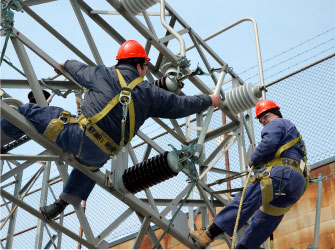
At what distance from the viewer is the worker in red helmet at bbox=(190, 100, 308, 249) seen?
7578mm

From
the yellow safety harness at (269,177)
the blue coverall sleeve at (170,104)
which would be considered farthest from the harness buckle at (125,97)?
the yellow safety harness at (269,177)

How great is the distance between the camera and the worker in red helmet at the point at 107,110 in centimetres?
673

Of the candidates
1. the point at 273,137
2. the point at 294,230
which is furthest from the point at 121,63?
the point at 294,230

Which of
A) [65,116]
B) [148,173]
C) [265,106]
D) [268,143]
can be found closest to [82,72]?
[65,116]

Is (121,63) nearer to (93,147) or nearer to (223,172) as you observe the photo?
(93,147)

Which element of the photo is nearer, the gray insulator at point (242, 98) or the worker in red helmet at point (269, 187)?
the worker in red helmet at point (269, 187)

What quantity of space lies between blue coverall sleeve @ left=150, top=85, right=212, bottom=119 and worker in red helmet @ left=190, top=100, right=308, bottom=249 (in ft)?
3.52

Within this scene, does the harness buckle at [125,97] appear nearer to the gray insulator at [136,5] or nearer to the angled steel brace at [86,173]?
the angled steel brace at [86,173]

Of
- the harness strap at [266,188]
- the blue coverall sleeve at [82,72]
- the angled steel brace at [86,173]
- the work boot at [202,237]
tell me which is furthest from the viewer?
the work boot at [202,237]

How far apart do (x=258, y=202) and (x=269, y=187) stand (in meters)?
0.22

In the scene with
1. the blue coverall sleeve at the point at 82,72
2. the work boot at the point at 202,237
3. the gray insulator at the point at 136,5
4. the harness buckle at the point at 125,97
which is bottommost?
the work boot at the point at 202,237

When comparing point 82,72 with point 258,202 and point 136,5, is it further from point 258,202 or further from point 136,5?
point 258,202

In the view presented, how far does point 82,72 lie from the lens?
7039 millimetres

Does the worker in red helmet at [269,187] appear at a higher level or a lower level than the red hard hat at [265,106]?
lower
